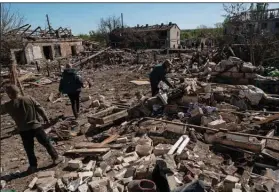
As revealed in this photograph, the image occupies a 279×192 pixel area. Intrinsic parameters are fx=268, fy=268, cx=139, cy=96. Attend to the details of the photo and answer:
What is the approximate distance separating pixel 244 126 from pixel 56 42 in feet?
87.7

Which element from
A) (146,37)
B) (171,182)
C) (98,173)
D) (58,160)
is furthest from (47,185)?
(146,37)

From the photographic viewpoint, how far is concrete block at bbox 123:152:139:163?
5039 mm

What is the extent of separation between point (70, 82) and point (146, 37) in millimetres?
35396

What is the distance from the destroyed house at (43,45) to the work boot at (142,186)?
20.1 meters

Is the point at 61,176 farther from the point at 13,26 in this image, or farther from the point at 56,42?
the point at 56,42

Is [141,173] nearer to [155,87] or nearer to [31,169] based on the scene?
[31,169]

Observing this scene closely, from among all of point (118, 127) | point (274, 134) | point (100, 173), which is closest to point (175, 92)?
point (118, 127)

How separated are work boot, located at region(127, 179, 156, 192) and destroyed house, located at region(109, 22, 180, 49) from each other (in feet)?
124

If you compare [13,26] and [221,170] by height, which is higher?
[13,26]

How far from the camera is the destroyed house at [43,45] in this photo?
24.9 metres

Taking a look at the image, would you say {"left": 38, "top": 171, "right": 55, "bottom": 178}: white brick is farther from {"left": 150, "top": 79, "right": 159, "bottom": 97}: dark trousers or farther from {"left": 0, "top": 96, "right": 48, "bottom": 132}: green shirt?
{"left": 150, "top": 79, "right": 159, "bottom": 97}: dark trousers

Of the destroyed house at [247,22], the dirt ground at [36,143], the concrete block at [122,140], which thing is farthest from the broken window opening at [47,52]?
the concrete block at [122,140]

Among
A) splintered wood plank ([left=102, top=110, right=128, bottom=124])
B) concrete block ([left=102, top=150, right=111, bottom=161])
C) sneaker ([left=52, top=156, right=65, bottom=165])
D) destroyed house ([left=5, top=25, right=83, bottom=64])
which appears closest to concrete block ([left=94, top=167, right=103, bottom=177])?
concrete block ([left=102, top=150, right=111, bottom=161])

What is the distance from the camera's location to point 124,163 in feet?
16.3
